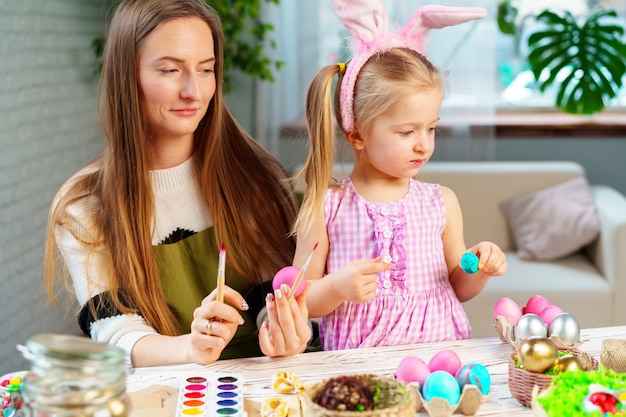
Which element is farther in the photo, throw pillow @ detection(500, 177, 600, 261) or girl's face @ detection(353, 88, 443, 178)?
throw pillow @ detection(500, 177, 600, 261)

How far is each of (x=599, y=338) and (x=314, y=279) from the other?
1.71 ft

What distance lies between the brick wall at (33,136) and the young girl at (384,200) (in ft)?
4.73

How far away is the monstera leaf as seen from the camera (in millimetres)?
4141

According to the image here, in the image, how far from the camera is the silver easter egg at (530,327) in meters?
1.33

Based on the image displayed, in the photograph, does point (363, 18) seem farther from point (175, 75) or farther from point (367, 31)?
point (175, 75)

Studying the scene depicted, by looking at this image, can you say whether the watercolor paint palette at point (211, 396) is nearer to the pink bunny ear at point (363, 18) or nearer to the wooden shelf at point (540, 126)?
the pink bunny ear at point (363, 18)

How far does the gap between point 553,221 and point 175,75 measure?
94.9 inches

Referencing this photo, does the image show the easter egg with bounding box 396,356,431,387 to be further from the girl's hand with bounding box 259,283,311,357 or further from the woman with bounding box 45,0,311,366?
the woman with bounding box 45,0,311,366

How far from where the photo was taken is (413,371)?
1223 millimetres

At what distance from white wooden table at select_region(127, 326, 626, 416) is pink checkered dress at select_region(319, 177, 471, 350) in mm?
127

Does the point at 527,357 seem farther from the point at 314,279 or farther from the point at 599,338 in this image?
the point at 314,279

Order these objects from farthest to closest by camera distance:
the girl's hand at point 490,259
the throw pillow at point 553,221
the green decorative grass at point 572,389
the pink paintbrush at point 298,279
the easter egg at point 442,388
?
the throw pillow at point 553,221, the girl's hand at point 490,259, the pink paintbrush at point 298,279, the easter egg at point 442,388, the green decorative grass at point 572,389

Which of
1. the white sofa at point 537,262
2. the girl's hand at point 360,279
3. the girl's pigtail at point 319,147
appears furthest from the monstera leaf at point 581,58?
the girl's hand at point 360,279

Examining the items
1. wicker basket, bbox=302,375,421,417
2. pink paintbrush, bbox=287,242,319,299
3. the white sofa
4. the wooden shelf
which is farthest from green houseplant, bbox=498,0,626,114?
wicker basket, bbox=302,375,421,417
